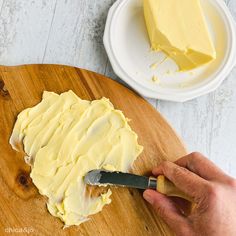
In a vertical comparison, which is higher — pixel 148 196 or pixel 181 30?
pixel 181 30

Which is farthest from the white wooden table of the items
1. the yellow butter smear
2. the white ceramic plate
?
the yellow butter smear

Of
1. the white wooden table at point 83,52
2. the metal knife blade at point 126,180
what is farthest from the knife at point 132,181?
the white wooden table at point 83,52

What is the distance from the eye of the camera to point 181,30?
126 cm

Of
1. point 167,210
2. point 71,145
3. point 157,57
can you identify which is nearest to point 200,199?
point 167,210

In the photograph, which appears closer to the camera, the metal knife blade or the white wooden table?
the metal knife blade

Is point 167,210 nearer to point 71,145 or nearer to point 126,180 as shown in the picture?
point 126,180

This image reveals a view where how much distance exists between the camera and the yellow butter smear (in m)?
1.09

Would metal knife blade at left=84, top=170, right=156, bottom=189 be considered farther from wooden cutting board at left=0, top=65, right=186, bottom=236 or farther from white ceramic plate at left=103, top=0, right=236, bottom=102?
white ceramic plate at left=103, top=0, right=236, bottom=102

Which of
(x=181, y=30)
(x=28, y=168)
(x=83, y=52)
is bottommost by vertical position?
(x=28, y=168)

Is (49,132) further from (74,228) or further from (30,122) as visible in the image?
(74,228)

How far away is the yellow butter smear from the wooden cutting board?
0.02 meters

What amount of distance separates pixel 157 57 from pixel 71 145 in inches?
15.5

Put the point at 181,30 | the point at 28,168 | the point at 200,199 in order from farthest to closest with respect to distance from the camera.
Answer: the point at 181,30 → the point at 28,168 → the point at 200,199

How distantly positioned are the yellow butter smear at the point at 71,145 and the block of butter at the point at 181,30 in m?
0.25
